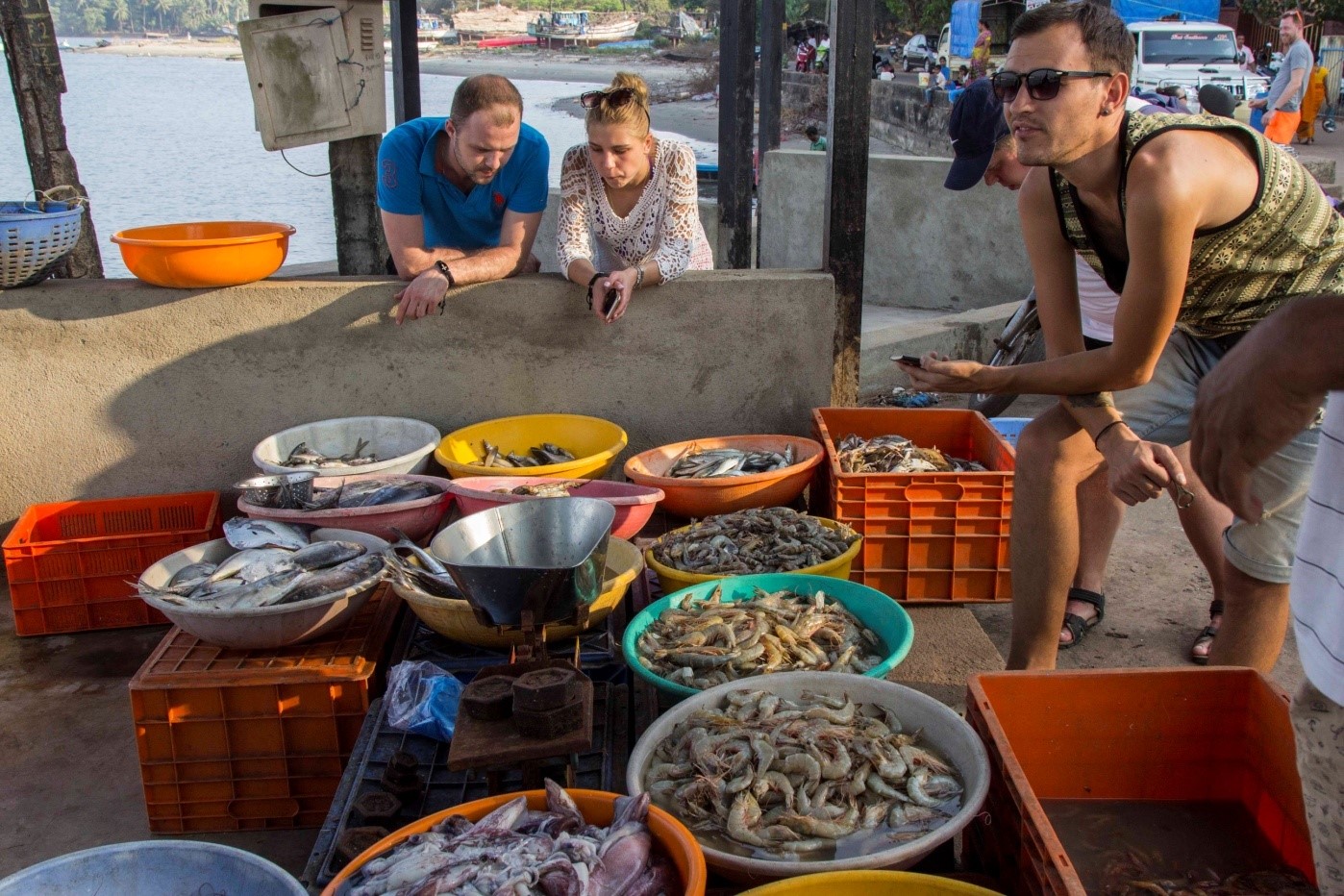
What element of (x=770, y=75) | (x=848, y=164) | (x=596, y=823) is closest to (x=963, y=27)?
(x=770, y=75)

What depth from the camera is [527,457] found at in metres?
4.67

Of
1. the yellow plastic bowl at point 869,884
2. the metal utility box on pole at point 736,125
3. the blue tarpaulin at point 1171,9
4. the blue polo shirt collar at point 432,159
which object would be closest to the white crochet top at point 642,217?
the blue polo shirt collar at point 432,159

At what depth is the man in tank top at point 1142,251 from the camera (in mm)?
2818

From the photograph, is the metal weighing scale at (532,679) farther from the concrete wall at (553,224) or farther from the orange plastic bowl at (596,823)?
the concrete wall at (553,224)

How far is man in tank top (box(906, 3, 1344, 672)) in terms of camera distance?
2818 millimetres

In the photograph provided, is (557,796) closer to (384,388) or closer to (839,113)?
(384,388)

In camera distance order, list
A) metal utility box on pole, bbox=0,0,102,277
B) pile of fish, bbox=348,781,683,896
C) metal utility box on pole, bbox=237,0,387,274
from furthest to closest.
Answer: metal utility box on pole, bbox=237,0,387,274 < metal utility box on pole, bbox=0,0,102,277 < pile of fish, bbox=348,781,683,896

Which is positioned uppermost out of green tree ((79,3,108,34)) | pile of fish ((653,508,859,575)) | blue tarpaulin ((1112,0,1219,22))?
green tree ((79,3,108,34))

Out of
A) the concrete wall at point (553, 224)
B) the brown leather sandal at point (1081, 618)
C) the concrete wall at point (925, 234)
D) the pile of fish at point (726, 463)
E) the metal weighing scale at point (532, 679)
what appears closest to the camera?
the metal weighing scale at point (532, 679)

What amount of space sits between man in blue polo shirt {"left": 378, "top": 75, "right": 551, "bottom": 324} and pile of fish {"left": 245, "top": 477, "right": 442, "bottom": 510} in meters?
0.79

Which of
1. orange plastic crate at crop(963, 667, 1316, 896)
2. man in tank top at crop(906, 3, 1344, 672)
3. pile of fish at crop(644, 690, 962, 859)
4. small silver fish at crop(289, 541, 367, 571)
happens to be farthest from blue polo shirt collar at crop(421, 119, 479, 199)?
orange plastic crate at crop(963, 667, 1316, 896)

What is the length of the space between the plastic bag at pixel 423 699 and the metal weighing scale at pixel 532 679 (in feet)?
1.19

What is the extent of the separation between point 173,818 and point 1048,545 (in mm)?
2766

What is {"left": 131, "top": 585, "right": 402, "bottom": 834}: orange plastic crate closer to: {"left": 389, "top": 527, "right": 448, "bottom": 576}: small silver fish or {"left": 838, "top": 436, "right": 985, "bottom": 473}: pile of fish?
{"left": 389, "top": 527, "right": 448, "bottom": 576}: small silver fish
